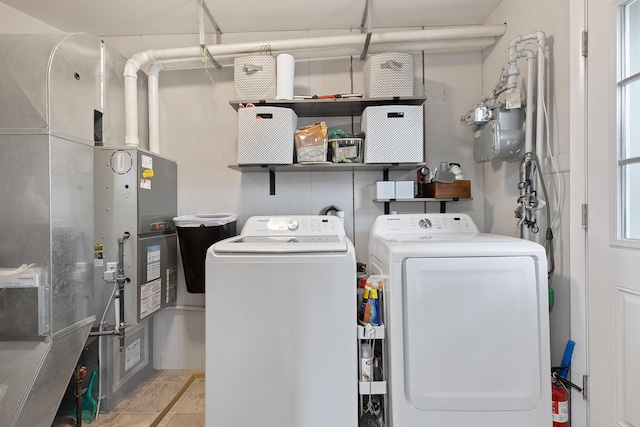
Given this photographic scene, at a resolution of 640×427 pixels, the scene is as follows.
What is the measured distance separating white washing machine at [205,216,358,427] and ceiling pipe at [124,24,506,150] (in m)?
1.44

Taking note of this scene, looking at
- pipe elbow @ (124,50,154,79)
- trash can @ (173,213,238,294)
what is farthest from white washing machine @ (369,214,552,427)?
pipe elbow @ (124,50,154,79)

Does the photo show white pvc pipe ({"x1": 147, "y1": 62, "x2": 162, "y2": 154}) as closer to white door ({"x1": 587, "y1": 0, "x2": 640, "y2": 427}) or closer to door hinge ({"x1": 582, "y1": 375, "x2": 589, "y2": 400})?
white door ({"x1": 587, "y1": 0, "x2": 640, "y2": 427})

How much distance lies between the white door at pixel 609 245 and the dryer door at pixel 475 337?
0.27 meters

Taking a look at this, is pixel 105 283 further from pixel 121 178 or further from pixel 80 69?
pixel 80 69

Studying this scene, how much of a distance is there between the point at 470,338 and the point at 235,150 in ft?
6.57

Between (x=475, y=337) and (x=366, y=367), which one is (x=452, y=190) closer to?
(x=475, y=337)

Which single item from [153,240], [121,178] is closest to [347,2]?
[121,178]

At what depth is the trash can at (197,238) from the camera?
2.07 meters

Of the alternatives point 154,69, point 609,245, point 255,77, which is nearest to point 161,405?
point 255,77

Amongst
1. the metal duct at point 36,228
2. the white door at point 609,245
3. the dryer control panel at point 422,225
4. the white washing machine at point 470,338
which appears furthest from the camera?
the dryer control panel at point 422,225

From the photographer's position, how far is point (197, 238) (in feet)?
6.82

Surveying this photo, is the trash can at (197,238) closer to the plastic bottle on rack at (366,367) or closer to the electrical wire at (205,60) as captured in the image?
the electrical wire at (205,60)

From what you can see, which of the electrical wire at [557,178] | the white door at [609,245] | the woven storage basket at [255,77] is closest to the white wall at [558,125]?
the electrical wire at [557,178]

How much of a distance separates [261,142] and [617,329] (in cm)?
201
